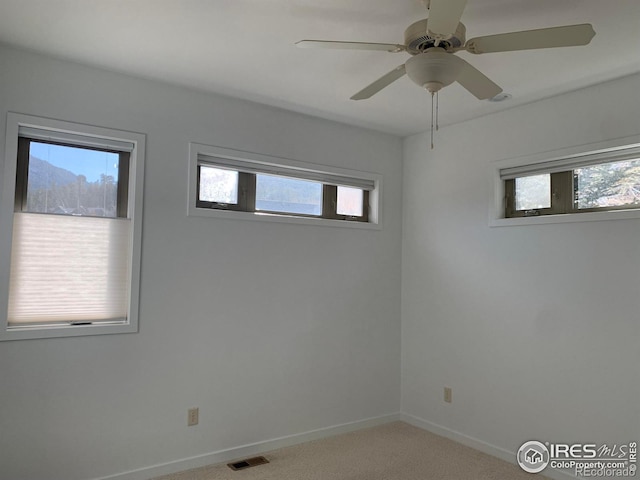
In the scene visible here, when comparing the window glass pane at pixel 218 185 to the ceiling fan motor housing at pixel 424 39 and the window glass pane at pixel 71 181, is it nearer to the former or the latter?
A: the window glass pane at pixel 71 181

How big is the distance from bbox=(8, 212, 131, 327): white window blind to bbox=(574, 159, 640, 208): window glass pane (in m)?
3.00

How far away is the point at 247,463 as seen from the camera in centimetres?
322

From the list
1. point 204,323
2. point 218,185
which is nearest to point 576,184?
point 218,185

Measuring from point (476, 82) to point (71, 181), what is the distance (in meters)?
2.36

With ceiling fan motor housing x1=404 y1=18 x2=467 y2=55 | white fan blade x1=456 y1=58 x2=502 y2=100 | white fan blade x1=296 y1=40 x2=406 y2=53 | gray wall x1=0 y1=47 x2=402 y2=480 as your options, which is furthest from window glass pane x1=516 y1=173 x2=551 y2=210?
white fan blade x1=296 y1=40 x2=406 y2=53

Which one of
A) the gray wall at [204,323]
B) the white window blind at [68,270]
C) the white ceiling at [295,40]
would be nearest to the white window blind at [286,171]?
the gray wall at [204,323]

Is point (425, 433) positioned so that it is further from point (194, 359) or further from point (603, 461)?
point (194, 359)

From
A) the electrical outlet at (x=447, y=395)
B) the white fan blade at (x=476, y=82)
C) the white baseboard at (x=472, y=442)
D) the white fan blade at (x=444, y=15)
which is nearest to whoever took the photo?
the white fan blade at (x=444, y=15)

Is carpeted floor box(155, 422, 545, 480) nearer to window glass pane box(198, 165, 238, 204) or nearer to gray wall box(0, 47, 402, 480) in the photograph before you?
gray wall box(0, 47, 402, 480)

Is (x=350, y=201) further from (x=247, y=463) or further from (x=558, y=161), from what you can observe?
(x=247, y=463)

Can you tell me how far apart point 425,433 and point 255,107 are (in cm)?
292

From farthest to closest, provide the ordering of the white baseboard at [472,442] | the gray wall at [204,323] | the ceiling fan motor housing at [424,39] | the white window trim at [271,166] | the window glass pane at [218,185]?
the window glass pane at [218,185] → the white window trim at [271,166] → the white baseboard at [472,442] → the gray wall at [204,323] → the ceiling fan motor housing at [424,39]

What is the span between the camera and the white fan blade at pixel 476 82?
2025mm

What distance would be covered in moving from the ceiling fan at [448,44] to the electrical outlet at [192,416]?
240cm
